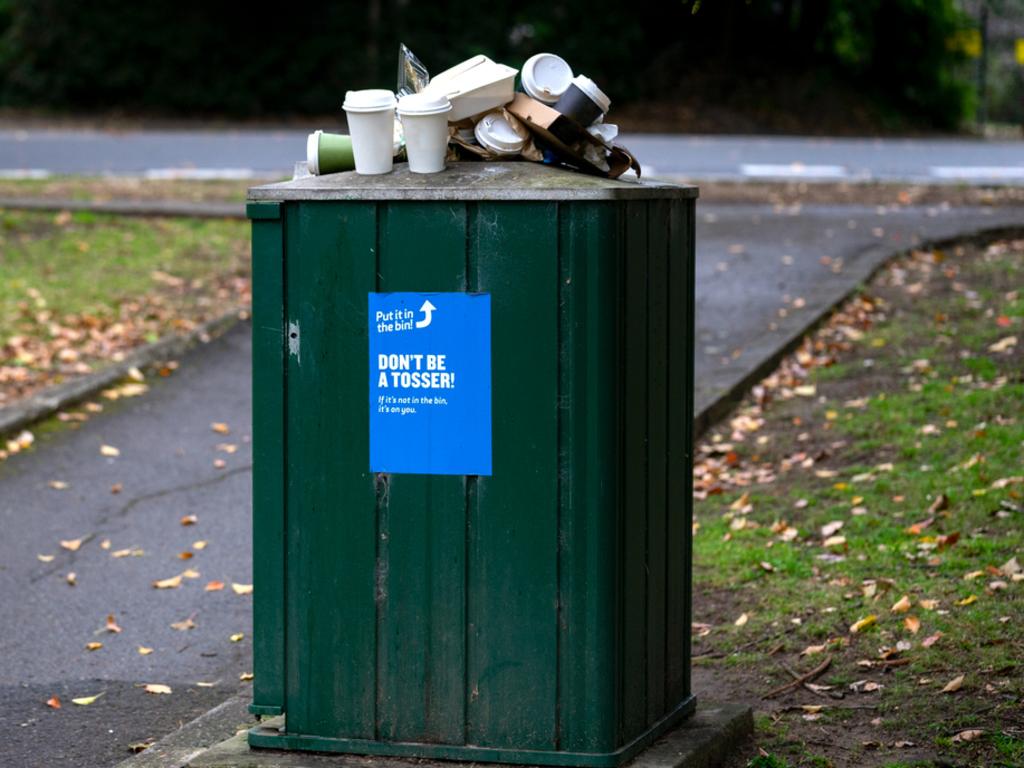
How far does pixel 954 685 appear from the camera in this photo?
4465mm

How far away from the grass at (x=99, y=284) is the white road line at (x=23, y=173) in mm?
3550

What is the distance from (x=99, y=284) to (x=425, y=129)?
8.62 metres

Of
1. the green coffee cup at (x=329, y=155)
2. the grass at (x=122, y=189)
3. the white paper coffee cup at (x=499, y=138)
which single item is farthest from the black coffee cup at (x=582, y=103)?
the grass at (x=122, y=189)

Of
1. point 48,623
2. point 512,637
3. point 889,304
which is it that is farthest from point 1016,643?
point 889,304

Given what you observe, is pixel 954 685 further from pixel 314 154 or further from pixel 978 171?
pixel 978 171

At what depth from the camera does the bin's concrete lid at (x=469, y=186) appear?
341 centimetres

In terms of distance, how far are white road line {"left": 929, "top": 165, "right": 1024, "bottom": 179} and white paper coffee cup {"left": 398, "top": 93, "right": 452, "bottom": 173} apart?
15267mm

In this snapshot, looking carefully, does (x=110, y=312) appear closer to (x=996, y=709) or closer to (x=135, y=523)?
(x=135, y=523)

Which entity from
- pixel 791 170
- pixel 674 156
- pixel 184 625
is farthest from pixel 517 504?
pixel 674 156

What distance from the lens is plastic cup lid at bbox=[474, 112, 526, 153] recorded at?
3.67 meters

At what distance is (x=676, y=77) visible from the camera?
29828mm

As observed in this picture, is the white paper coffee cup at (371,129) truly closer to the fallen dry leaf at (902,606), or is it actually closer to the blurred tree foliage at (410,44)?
the fallen dry leaf at (902,606)

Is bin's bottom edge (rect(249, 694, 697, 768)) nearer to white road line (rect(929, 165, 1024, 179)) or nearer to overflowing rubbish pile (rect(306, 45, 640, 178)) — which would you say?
overflowing rubbish pile (rect(306, 45, 640, 178))

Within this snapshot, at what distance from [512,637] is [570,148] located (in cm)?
120
